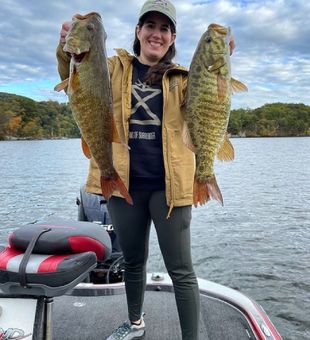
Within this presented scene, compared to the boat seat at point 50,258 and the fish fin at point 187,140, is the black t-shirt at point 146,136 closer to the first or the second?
the fish fin at point 187,140

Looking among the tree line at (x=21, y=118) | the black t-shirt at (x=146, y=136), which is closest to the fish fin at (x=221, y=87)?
the black t-shirt at (x=146, y=136)

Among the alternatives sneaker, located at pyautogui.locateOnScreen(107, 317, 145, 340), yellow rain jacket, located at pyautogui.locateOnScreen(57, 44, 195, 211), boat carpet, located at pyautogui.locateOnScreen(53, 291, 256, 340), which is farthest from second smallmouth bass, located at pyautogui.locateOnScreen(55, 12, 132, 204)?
boat carpet, located at pyautogui.locateOnScreen(53, 291, 256, 340)

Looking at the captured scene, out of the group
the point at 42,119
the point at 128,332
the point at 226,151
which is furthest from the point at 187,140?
the point at 42,119

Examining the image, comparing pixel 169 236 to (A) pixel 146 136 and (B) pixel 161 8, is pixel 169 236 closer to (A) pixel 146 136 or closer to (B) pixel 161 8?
(A) pixel 146 136

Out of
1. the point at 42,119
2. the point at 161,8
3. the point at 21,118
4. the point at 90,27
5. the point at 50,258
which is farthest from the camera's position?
the point at 21,118

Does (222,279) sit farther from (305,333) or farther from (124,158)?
(124,158)

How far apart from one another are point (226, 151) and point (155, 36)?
0.86 metres

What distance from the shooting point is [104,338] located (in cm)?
325

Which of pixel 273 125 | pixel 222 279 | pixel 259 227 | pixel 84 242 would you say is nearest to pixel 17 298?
pixel 84 242

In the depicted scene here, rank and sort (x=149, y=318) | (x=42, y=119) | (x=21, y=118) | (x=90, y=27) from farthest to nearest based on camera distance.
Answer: (x=21, y=118) → (x=42, y=119) → (x=149, y=318) → (x=90, y=27)

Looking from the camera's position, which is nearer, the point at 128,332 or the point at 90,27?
the point at 90,27

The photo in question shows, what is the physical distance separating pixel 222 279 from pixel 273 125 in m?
65.5

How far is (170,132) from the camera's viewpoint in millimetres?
2691

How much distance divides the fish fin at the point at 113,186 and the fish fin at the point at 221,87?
0.77 metres
